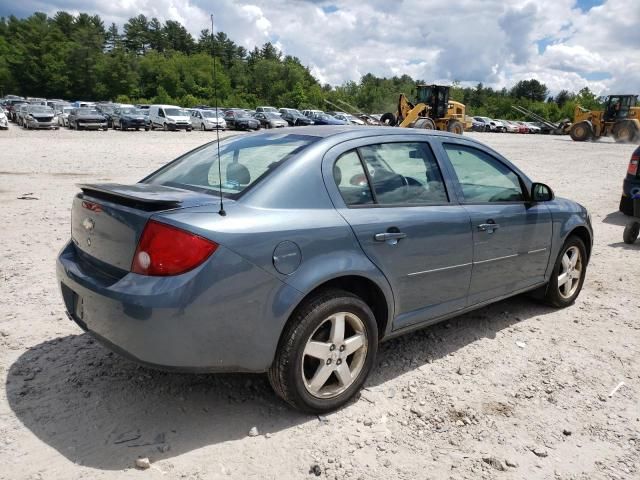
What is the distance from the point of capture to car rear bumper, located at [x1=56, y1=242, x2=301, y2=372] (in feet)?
7.89

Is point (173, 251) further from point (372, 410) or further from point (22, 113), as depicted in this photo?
point (22, 113)

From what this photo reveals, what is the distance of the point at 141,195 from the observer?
2.71 meters

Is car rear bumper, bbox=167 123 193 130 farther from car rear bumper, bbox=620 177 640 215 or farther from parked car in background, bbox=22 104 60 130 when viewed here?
car rear bumper, bbox=620 177 640 215

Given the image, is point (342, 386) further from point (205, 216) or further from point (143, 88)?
point (143, 88)

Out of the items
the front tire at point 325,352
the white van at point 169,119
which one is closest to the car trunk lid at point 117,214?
the front tire at point 325,352

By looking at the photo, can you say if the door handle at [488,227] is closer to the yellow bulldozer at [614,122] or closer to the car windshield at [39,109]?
the car windshield at [39,109]

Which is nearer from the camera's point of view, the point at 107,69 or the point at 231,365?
the point at 231,365

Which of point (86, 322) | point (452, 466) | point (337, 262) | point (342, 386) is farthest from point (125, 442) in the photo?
point (452, 466)

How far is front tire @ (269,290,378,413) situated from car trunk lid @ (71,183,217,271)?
84 centimetres

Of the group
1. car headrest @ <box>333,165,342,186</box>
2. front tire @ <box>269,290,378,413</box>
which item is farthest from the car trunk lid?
front tire @ <box>269,290,378,413</box>

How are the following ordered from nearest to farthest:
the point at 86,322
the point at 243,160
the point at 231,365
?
the point at 231,365 < the point at 86,322 < the point at 243,160

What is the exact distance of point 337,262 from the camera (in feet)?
9.22

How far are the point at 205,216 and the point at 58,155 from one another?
644 inches

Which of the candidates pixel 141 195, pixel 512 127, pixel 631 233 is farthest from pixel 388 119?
pixel 512 127
